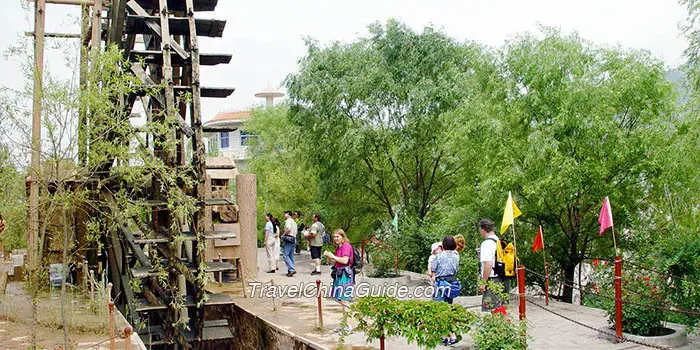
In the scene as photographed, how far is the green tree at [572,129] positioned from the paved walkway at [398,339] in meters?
2.49

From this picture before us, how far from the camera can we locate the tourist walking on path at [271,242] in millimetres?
18188

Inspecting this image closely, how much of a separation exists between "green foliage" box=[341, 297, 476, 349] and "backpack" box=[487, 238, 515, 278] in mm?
1772

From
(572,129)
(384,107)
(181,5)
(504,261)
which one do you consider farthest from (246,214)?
(504,261)

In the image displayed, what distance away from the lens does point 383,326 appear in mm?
8055

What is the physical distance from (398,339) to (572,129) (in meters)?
6.32

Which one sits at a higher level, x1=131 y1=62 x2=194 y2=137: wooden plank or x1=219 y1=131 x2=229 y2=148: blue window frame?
x1=219 y1=131 x2=229 y2=148: blue window frame

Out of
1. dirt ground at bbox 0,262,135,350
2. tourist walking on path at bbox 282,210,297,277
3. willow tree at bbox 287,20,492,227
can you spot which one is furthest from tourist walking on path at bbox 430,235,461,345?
willow tree at bbox 287,20,492,227

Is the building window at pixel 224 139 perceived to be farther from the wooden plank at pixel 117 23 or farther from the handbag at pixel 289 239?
the wooden plank at pixel 117 23

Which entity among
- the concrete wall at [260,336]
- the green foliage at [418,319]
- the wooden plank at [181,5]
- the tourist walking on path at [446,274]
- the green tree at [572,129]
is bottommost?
the concrete wall at [260,336]

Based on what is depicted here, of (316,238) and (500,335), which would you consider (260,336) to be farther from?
(316,238)

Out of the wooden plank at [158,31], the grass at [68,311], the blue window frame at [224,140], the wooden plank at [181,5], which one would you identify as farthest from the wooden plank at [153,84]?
the blue window frame at [224,140]

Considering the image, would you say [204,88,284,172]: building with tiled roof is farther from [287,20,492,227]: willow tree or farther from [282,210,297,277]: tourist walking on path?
[282,210,297,277]: tourist walking on path

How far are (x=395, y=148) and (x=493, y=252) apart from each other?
11769 mm

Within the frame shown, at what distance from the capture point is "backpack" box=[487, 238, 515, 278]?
376 inches
